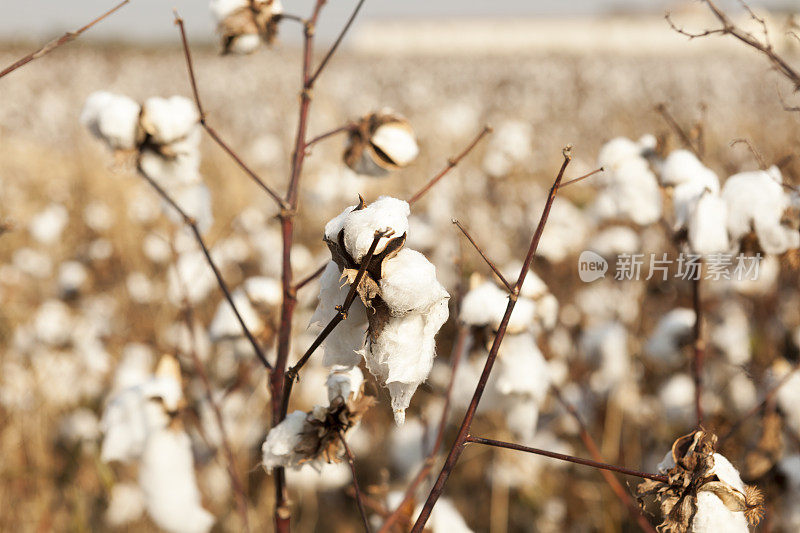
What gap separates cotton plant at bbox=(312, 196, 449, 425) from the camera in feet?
2.35

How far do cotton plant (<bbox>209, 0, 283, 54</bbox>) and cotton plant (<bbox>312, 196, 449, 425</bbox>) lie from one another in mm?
769

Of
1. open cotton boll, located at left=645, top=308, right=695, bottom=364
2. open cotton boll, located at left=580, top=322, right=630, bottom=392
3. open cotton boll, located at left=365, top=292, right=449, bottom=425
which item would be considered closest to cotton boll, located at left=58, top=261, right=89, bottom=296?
open cotton boll, located at left=580, top=322, right=630, bottom=392

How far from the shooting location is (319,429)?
1022 millimetres

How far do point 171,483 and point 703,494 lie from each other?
103 cm

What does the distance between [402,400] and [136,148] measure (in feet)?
2.98

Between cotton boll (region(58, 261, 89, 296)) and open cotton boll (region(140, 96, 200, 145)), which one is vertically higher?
open cotton boll (region(140, 96, 200, 145))

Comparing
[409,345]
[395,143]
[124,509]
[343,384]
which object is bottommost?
[124,509]

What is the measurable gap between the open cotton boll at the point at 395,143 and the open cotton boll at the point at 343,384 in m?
0.47

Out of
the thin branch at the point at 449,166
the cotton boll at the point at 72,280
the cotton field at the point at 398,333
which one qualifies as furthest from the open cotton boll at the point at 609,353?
the cotton boll at the point at 72,280

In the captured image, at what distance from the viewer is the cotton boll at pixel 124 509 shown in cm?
233

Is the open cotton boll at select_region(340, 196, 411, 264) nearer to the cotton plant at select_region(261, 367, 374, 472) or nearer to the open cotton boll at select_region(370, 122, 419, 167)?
the cotton plant at select_region(261, 367, 374, 472)

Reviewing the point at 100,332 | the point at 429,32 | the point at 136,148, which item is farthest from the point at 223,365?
the point at 429,32

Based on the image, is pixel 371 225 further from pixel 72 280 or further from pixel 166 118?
pixel 72 280

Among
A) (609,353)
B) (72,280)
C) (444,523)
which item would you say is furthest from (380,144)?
(72,280)
